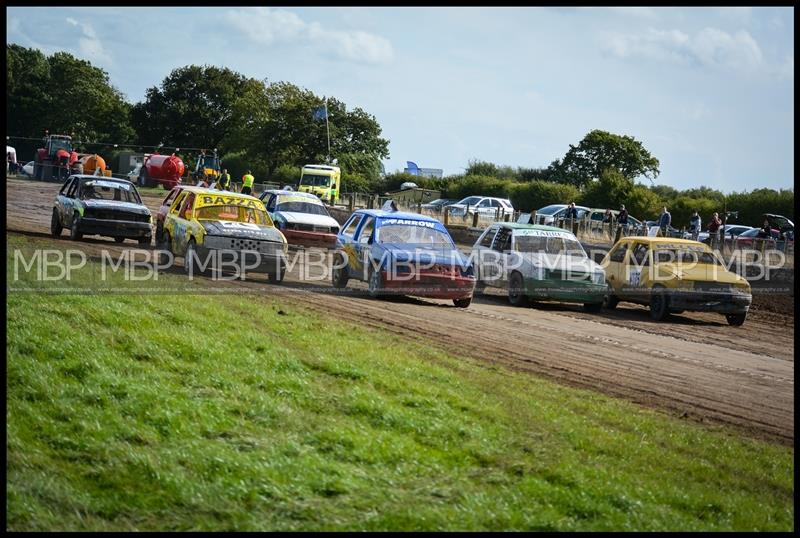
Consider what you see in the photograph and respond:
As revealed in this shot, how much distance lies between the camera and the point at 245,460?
7.66 meters

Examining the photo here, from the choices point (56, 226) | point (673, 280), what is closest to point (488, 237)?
point (673, 280)

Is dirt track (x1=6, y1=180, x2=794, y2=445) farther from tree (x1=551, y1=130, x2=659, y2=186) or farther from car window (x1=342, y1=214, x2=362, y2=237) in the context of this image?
tree (x1=551, y1=130, x2=659, y2=186)

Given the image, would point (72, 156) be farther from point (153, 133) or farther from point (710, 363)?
point (710, 363)

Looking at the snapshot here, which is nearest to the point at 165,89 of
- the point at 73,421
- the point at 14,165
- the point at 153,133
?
the point at 153,133

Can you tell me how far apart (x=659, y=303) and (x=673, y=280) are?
52 cm

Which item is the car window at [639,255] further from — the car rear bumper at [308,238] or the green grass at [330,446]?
the car rear bumper at [308,238]

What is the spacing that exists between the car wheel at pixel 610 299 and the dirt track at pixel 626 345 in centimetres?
25

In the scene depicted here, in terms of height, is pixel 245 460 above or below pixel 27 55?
below

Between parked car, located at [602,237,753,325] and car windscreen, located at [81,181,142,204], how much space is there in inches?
435

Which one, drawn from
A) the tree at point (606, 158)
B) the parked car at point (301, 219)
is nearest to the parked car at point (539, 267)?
the parked car at point (301, 219)

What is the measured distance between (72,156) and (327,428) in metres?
51.4

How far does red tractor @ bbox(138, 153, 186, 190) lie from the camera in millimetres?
57750

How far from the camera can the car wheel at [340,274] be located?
63.4 feet

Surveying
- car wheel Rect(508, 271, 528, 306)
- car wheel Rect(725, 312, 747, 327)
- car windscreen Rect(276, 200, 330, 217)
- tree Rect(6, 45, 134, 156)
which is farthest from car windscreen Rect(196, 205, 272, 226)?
tree Rect(6, 45, 134, 156)
